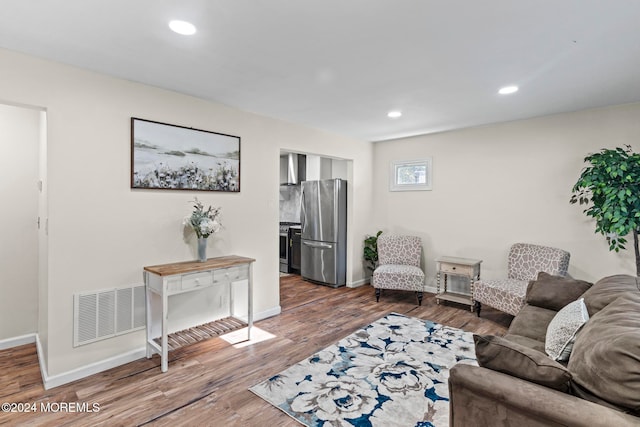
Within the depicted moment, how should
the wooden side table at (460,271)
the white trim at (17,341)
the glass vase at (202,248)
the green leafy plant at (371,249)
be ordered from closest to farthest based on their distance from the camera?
the white trim at (17,341) → the glass vase at (202,248) → the wooden side table at (460,271) → the green leafy plant at (371,249)

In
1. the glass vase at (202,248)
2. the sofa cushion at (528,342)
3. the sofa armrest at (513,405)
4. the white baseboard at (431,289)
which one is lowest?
the white baseboard at (431,289)

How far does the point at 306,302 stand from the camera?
15.2 ft

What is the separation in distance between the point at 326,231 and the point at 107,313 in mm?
3387

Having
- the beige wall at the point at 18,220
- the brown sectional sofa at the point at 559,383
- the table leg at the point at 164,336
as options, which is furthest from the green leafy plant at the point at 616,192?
the beige wall at the point at 18,220

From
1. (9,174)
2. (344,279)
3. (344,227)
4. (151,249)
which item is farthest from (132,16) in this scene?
(344,279)

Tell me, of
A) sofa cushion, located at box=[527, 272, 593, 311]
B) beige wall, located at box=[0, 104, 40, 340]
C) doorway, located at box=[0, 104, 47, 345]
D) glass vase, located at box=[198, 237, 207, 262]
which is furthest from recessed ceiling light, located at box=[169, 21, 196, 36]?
sofa cushion, located at box=[527, 272, 593, 311]

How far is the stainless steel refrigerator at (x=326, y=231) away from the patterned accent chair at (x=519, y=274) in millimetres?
2152

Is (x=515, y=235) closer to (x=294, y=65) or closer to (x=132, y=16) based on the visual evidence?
(x=294, y=65)

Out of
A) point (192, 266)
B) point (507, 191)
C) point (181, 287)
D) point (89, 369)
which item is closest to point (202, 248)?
point (192, 266)

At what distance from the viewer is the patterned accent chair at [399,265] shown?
4.50 metres

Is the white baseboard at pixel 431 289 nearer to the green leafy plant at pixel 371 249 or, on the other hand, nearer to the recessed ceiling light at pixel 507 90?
the green leafy plant at pixel 371 249

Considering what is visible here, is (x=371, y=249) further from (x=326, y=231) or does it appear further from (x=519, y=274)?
(x=519, y=274)

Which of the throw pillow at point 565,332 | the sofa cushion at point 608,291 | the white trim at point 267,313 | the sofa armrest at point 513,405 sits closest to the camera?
the sofa armrest at point 513,405

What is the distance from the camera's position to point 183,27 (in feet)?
6.55
